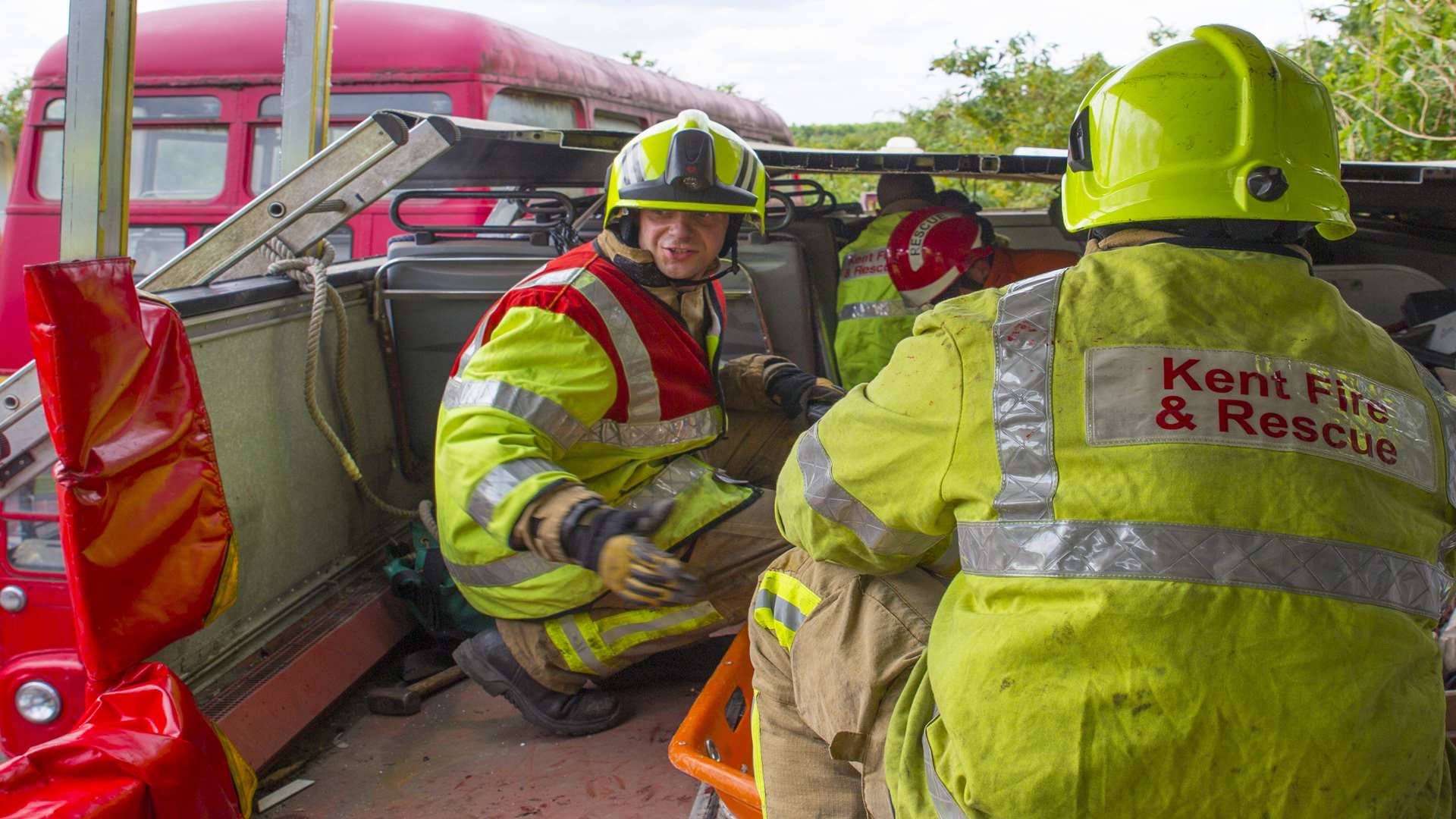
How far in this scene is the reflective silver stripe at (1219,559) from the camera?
4.29 ft

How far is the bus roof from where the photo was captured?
18.0 ft

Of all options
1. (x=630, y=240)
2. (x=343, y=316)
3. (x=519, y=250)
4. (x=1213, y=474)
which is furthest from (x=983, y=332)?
(x=519, y=250)

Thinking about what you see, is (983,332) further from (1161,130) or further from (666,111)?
(666,111)

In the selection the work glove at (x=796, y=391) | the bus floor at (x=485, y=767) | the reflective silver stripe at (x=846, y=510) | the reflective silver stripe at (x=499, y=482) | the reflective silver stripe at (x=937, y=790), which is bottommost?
the bus floor at (x=485, y=767)

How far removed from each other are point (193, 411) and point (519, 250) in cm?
162

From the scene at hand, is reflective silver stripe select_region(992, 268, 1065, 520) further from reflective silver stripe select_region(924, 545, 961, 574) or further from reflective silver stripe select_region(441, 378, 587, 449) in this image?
reflective silver stripe select_region(441, 378, 587, 449)

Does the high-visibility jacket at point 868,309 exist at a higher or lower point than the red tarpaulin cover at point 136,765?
higher

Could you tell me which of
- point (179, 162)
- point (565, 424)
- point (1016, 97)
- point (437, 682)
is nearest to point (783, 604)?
point (565, 424)

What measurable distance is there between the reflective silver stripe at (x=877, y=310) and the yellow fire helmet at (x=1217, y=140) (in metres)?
2.24

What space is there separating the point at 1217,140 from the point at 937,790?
909 mm

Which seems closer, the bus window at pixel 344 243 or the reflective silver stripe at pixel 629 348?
the reflective silver stripe at pixel 629 348

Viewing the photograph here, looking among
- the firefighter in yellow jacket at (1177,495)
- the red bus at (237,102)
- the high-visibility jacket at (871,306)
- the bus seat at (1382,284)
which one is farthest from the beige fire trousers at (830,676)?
the red bus at (237,102)

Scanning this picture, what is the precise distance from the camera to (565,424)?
2584 millimetres

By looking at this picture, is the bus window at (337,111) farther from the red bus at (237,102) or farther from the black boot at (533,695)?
the black boot at (533,695)
